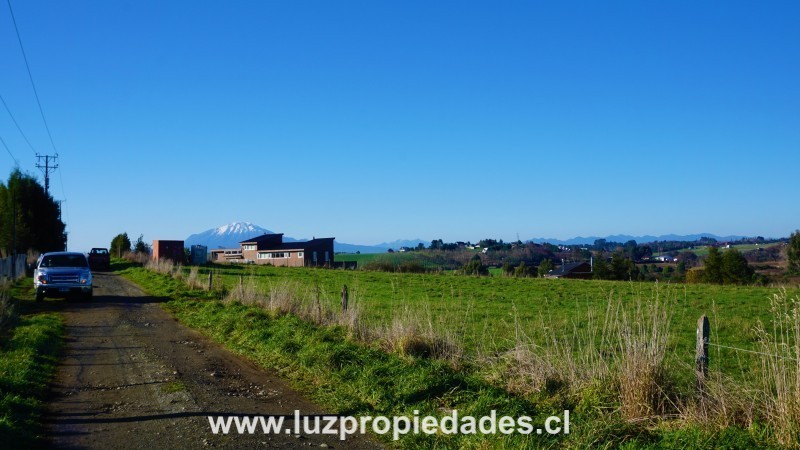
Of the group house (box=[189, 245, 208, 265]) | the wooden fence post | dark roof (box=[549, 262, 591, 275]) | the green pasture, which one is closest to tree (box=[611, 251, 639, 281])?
dark roof (box=[549, 262, 591, 275])

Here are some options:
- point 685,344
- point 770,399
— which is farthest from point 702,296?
point 770,399

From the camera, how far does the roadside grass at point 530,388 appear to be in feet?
20.3

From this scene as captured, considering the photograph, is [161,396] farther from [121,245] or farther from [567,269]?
[121,245]

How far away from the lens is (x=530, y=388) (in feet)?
25.9

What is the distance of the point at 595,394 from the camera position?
23.8 ft

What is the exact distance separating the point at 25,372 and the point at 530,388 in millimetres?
7516

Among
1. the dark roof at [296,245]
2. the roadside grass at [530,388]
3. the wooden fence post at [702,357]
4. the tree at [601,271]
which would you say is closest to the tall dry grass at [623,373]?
the roadside grass at [530,388]

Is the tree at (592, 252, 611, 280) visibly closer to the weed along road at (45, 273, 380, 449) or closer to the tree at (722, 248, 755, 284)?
the tree at (722, 248, 755, 284)

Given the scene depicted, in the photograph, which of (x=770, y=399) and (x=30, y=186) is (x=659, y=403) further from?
(x=30, y=186)


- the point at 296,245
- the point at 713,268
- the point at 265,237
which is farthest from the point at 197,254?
the point at 713,268

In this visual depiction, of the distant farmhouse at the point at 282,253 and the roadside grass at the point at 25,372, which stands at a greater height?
the distant farmhouse at the point at 282,253

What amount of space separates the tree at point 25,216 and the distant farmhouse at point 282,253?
962 inches

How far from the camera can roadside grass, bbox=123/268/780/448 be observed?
6195 mm

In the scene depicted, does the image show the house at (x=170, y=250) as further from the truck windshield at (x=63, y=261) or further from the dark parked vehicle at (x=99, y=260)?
the truck windshield at (x=63, y=261)
